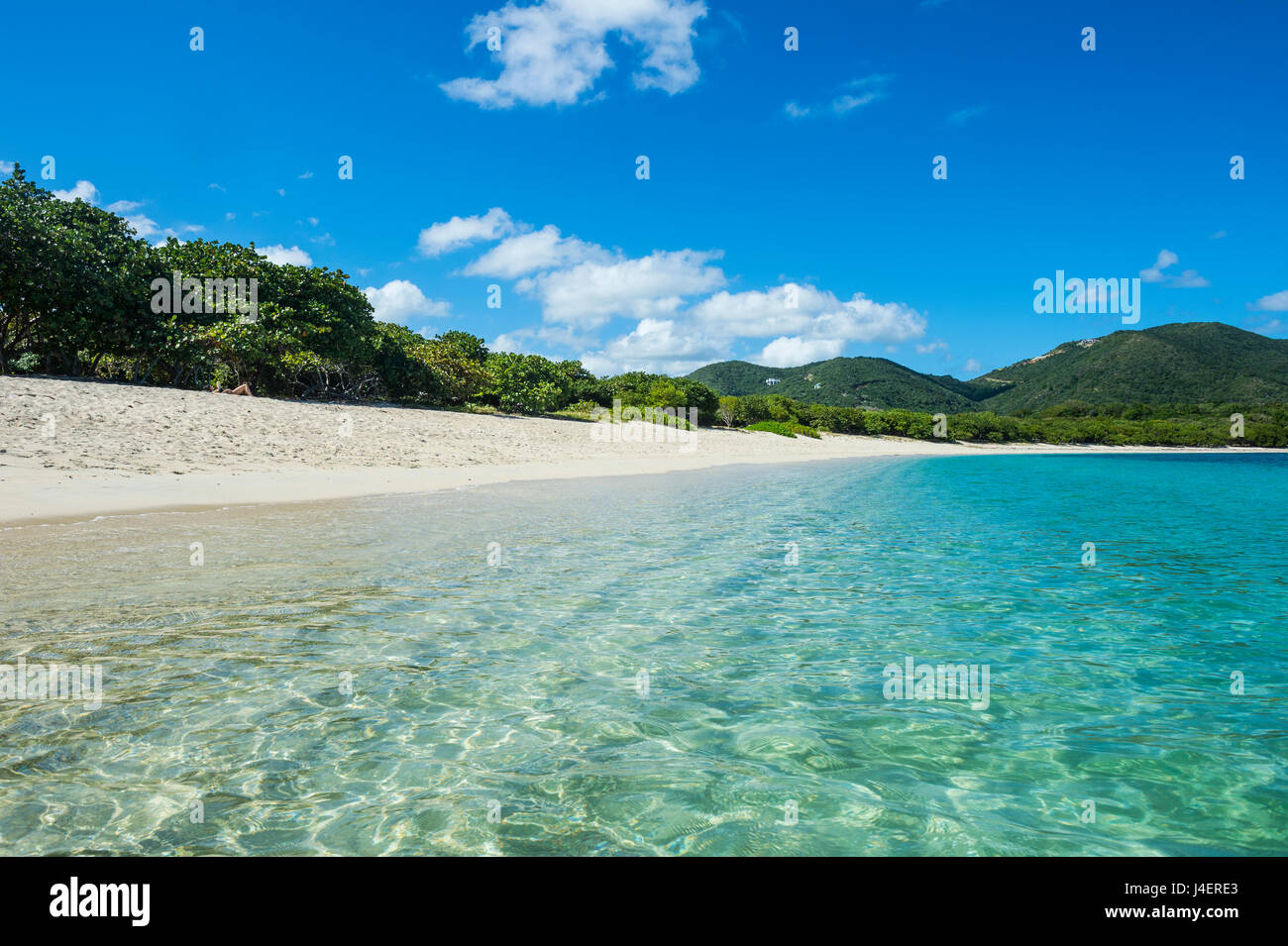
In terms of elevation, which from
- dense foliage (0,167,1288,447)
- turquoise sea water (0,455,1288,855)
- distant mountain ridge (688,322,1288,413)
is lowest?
turquoise sea water (0,455,1288,855)

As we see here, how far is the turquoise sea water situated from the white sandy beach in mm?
5758

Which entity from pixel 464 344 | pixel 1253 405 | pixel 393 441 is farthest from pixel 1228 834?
pixel 1253 405

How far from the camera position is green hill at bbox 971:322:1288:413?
165 m

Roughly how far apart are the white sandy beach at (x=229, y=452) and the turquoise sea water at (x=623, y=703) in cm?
576

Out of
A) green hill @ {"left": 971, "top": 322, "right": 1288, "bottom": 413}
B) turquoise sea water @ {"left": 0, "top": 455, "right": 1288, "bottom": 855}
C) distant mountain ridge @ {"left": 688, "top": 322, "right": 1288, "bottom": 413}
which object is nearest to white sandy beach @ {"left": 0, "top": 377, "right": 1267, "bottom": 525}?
turquoise sea water @ {"left": 0, "top": 455, "right": 1288, "bottom": 855}

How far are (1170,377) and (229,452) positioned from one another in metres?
218

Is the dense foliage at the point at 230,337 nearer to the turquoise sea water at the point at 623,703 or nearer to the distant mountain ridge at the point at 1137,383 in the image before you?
the turquoise sea water at the point at 623,703

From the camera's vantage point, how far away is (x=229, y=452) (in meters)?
25.3

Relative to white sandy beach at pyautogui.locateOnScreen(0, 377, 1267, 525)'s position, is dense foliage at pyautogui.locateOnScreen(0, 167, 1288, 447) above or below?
above

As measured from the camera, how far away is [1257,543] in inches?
661

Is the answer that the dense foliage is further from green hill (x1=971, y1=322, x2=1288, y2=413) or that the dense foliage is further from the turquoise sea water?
green hill (x1=971, y1=322, x2=1288, y2=413)

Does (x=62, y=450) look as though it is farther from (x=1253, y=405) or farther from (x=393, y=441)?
(x=1253, y=405)

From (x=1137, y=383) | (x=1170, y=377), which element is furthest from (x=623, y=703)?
(x=1170, y=377)
